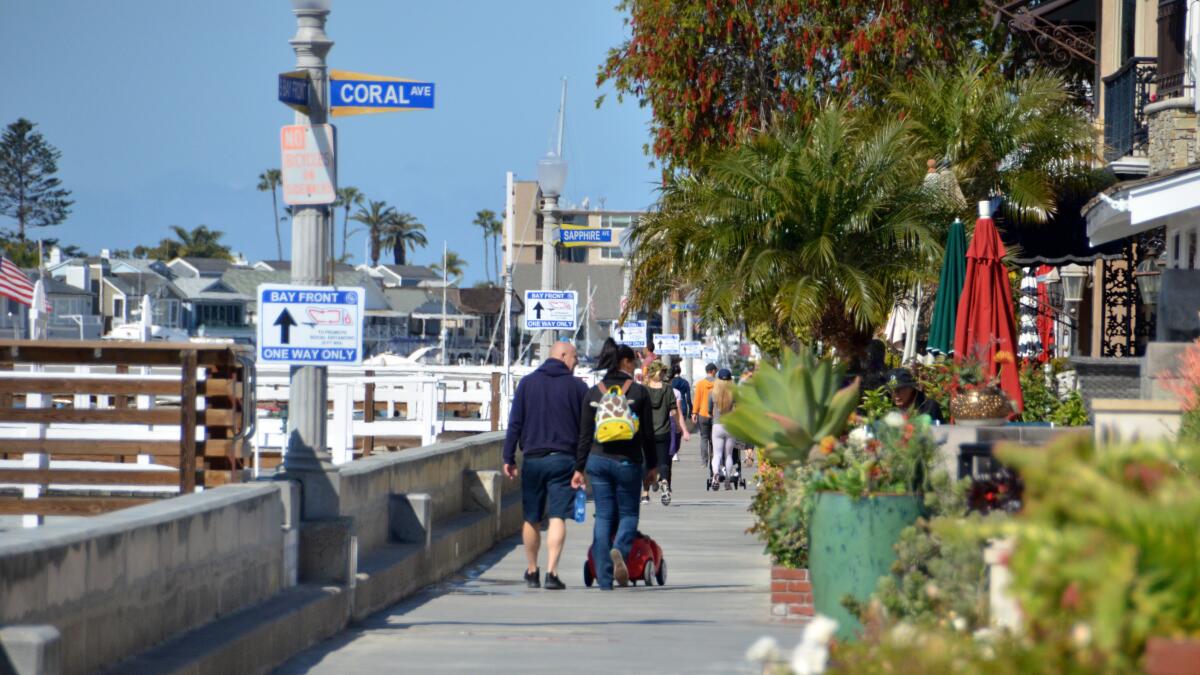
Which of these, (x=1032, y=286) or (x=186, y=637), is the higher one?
(x=1032, y=286)

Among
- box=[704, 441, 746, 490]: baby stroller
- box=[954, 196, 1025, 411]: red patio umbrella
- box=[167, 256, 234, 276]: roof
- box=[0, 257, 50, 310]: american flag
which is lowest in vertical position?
box=[704, 441, 746, 490]: baby stroller

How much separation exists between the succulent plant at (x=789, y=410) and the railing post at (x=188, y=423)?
15.7 ft

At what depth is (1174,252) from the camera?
16.9 m

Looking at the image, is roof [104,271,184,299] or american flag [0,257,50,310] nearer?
american flag [0,257,50,310]

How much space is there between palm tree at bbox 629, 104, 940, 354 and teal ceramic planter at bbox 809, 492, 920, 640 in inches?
477

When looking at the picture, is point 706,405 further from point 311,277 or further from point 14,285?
point 14,285

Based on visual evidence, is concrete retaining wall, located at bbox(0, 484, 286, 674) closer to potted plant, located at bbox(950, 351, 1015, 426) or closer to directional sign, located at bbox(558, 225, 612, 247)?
potted plant, located at bbox(950, 351, 1015, 426)

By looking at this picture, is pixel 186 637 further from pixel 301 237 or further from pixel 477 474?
pixel 477 474

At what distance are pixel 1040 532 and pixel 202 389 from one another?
33.5ft

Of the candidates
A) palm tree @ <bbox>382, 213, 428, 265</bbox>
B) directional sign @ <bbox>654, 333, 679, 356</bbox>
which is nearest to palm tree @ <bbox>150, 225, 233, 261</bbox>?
palm tree @ <bbox>382, 213, 428, 265</bbox>

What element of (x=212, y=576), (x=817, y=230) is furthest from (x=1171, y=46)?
(x=212, y=576)

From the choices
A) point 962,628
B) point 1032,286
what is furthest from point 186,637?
point 1032,286

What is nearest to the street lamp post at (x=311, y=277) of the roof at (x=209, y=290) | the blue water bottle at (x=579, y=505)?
the blue water bottle at (x=579, y=505)

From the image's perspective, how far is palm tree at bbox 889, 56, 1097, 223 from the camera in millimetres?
23594
